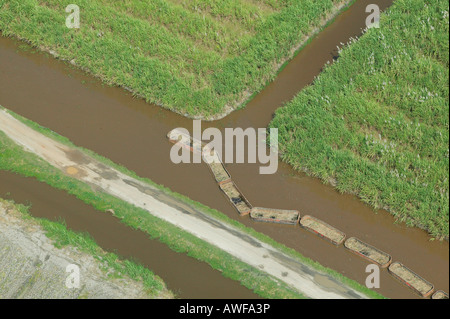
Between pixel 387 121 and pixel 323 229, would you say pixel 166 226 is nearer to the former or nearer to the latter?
pixel 323 229

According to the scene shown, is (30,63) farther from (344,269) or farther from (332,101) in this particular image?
(344,269)

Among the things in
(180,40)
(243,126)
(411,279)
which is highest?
(180,40)

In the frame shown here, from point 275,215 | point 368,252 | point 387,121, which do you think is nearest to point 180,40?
point 387,121

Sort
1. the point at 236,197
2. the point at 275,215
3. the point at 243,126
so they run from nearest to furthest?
the point at 275,215, the point at 236,197, the point at 243,126

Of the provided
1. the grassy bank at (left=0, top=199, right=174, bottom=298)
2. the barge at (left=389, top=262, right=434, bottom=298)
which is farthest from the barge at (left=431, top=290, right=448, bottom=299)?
the grassy bank at (left=0, top=199, right=174, bottom=298)

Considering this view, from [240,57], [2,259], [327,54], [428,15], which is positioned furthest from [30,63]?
[428,15]
